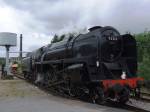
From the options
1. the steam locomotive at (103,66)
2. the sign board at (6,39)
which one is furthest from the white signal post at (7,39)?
the steam locomotive at (103,66)

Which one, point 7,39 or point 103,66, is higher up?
point 7,39

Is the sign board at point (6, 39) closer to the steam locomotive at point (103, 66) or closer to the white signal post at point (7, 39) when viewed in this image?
the white signal post at point (7, 39)

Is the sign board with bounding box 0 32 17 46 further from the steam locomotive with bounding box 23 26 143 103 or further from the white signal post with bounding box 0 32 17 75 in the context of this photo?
the steam locomotive with bounding box 23 26 143 103

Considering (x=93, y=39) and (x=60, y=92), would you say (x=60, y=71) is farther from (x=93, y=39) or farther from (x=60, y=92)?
(x=93, y=39)

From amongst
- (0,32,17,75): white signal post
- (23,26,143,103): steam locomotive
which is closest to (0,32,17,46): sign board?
(0,32,17,75): white signal post

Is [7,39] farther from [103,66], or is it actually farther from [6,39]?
[103,66]

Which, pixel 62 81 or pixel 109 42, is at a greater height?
pixel 109 42

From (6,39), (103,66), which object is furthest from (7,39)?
(103,66)

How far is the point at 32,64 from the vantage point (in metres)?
29.8

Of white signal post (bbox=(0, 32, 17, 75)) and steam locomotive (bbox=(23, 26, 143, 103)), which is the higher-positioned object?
white signal post (bbox=(0, 32, 17, 75))

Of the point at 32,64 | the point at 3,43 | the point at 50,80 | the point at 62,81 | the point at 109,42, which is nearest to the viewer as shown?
the point at 109,42

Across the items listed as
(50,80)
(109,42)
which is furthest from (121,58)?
(50,80)

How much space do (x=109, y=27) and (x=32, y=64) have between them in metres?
13.8

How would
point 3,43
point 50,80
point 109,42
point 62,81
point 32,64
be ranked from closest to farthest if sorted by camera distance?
point 109,42
point 62,81
point 50,80
point 32,64
point 3,43
